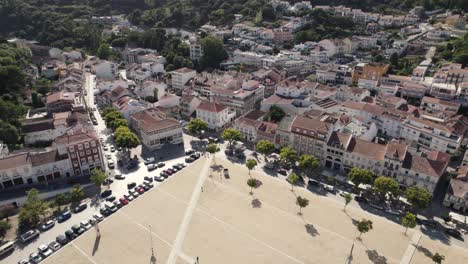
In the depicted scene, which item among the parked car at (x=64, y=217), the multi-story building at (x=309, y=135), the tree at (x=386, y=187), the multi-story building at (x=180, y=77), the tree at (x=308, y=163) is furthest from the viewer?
the multi-story building at (x=180, y=77)

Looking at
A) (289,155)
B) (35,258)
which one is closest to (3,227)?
(35,258)

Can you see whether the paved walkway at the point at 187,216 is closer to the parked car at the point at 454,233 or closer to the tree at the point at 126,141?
the tree at the point at 126,141

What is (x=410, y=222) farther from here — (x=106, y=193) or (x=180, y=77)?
(x=180, y=77)

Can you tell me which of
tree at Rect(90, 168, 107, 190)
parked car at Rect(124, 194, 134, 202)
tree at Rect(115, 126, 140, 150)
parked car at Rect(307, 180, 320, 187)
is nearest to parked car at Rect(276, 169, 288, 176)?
parked car at Rect(307, 180, 320, 187)

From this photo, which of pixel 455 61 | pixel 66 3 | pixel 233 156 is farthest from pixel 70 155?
pixel 66 3

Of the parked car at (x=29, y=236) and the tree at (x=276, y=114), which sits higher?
the tree at (x=276, y=114)

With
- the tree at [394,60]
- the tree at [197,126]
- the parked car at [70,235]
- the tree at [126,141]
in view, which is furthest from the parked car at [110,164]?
the tree at [394,60]
